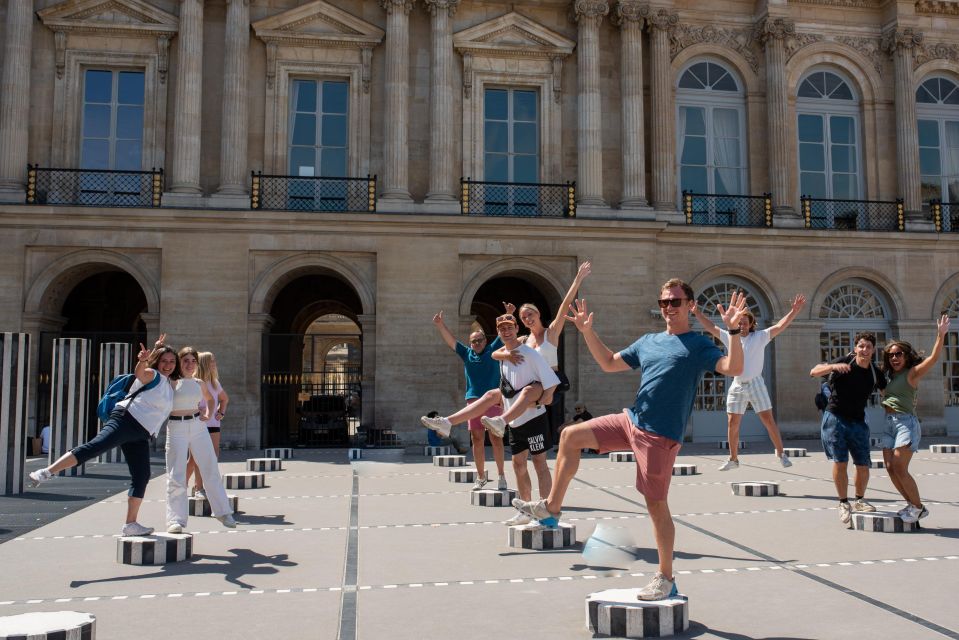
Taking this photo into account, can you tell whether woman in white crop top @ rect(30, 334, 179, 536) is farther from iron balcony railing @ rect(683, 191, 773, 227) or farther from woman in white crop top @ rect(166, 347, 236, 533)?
iron balcony railing @ rect(683, 191, 773, 227)

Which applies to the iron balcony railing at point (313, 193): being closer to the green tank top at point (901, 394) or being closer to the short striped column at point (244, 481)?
the short striped column at point (244, 481)

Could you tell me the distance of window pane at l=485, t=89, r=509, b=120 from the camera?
22797 millimetres

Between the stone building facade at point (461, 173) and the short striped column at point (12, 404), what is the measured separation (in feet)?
27.0

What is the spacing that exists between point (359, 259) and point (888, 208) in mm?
14970

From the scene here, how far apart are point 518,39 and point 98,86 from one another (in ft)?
34.9

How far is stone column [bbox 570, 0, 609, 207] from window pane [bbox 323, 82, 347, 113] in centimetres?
608

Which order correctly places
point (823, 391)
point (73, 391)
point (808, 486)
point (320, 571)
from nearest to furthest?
point (320, 571) < point (823, 391) < point (808, 486) < point (73, 391)

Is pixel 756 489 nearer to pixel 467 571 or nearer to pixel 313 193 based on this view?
pixel 467 571

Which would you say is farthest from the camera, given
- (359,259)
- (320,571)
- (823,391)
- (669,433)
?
(359,259)

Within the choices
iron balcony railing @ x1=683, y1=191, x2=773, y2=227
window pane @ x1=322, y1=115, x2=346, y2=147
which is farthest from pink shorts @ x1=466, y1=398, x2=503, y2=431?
iron balcony railing @ x1=683, y1=191, x2=773, y2=227

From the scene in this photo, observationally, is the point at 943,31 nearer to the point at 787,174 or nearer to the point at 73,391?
the point at 787,174

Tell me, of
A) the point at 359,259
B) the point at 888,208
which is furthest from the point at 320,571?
the point at 888,208

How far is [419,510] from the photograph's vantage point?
31.3 feet

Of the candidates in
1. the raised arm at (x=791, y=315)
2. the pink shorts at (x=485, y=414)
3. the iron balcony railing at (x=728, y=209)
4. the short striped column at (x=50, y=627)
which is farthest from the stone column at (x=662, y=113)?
the short striped column at (x=50, y=627)
